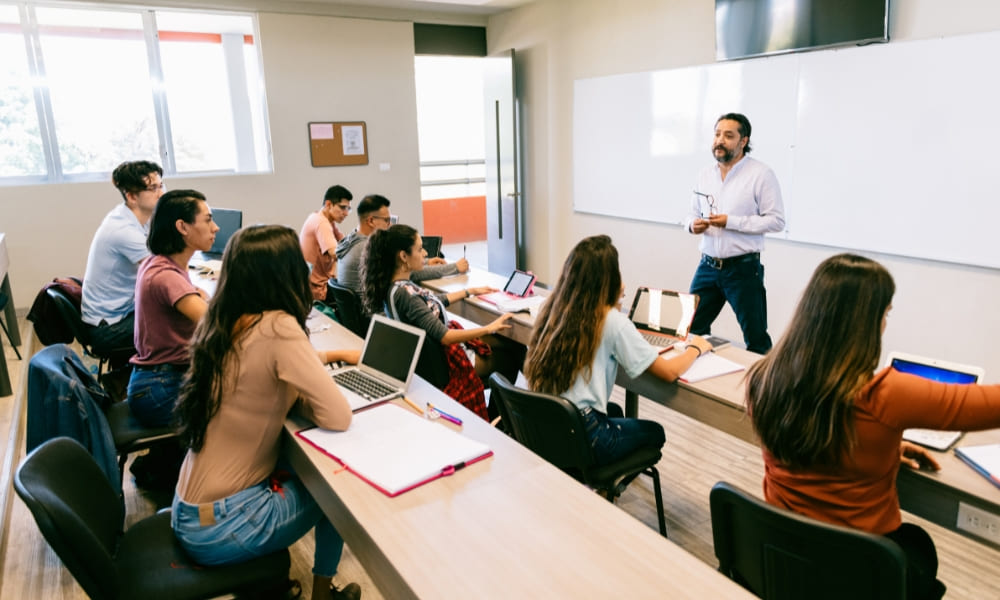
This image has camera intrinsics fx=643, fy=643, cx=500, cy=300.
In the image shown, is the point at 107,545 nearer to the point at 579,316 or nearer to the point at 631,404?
the point at 579,316

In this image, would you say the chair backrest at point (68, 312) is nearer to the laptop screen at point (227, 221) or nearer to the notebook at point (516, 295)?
the laptop screen at point (227, 221)

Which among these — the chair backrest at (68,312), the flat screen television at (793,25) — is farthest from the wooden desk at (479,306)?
the flat screen television at (793,25)

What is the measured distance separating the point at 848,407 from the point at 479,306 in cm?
208

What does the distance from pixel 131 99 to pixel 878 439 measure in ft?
20.5

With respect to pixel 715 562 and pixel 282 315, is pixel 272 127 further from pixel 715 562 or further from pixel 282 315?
pixel 715 562

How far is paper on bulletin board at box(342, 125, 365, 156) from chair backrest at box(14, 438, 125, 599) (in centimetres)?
525

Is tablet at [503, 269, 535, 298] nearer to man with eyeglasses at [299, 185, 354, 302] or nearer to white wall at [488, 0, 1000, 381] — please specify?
man with eyeglasses at [299, 185, 354, 302]

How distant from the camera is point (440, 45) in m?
6.86

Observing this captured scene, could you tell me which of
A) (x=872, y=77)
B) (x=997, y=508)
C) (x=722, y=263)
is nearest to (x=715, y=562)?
(x=997, y=508)

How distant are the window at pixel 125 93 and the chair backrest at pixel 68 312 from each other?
3138 millimetres

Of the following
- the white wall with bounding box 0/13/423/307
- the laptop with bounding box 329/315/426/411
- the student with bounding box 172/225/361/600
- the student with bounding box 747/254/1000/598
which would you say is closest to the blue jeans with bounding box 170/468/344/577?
the student with bounding box 172/225/361/600

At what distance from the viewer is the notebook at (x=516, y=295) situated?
3.12 meters

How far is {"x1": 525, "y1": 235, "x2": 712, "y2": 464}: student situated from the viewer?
2.01 metres

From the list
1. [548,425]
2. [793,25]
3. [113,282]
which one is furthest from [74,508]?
[793,25]
